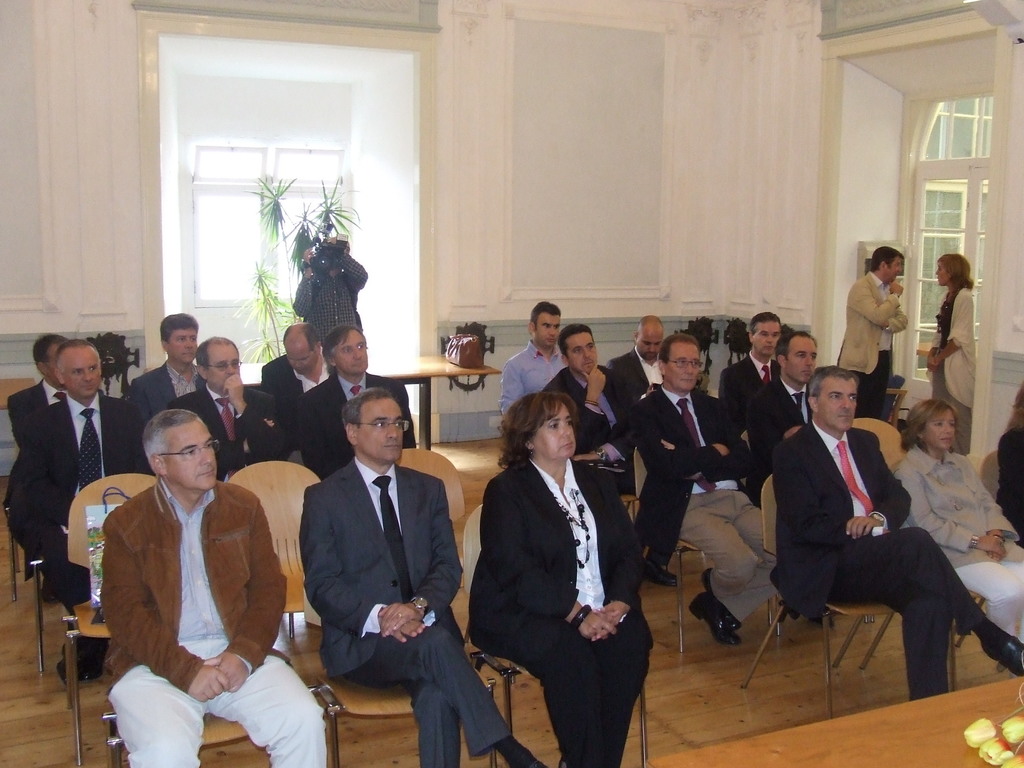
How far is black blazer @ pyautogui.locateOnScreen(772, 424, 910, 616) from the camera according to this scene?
3.99 metres

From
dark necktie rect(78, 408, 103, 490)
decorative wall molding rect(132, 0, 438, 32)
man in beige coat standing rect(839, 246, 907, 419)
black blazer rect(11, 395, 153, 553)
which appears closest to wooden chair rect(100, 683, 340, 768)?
black blazer rect(11, 395, 153, 553)

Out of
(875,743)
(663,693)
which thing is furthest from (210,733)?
(663,693)

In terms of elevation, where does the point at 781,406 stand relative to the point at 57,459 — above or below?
above

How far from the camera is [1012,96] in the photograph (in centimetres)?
684

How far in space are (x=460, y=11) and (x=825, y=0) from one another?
285 centimetres

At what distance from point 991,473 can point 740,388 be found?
1447 mm

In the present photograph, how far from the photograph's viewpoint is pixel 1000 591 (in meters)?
4.07

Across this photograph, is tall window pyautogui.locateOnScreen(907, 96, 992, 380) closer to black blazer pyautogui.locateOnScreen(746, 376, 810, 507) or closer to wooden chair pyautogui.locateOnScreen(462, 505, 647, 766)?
black blazer pyautogui.locateOnScreen(746, 376, 810, 507)

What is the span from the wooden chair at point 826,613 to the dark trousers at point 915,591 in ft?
0.14

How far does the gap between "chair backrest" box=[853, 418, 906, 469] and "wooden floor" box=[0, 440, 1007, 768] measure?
2.62ft

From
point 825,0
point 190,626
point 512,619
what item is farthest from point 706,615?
point 825,0

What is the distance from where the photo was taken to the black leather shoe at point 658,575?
531 cm

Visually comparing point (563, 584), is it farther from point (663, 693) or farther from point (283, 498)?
point (283, 498)

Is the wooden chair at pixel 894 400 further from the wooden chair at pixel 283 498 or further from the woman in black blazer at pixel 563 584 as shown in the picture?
the wooden chair at pixel 283 498
